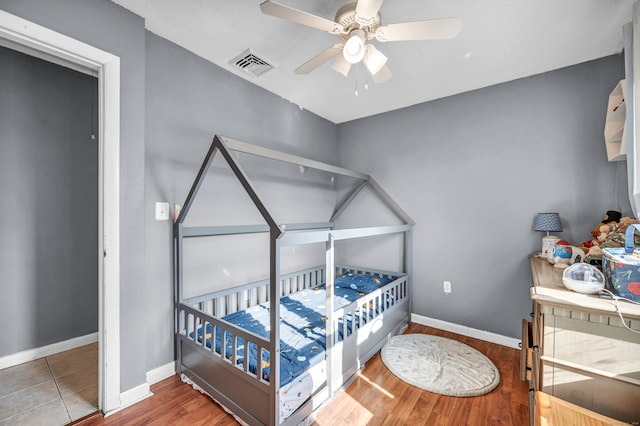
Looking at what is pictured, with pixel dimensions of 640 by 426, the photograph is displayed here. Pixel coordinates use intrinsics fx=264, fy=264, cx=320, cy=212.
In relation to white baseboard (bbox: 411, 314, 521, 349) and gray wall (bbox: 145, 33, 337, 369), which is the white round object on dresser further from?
gray wall (bbox: 145, 33, 337, 369)

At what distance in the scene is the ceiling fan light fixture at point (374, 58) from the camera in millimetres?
1556

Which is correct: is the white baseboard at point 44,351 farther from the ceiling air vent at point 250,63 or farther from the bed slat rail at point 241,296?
the ceiling air vent at point 250,63

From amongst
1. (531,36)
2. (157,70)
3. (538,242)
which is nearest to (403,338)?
(538,242)

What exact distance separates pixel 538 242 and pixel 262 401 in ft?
8.56

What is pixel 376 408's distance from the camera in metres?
1.74

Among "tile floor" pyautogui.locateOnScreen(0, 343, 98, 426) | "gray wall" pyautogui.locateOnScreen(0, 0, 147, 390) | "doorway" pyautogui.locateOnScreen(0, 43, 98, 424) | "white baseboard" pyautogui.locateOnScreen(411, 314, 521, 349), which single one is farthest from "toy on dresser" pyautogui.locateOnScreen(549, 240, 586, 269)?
"doorway" pyautogui.locateOnScreen(0, 43, 98, 424)

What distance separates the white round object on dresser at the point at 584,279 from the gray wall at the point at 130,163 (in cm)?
241

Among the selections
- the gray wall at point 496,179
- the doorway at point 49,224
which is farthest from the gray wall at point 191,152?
the gray wall at point 496,179

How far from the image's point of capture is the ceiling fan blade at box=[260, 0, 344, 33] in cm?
123

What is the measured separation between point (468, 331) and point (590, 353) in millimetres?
1798

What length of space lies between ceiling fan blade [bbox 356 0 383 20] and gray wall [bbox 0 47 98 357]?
272 centimetres

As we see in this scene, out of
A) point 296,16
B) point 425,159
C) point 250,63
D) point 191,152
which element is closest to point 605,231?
point 425,159

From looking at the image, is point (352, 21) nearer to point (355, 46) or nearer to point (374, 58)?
point (355, 46)

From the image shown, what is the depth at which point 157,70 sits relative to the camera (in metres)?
1.98
